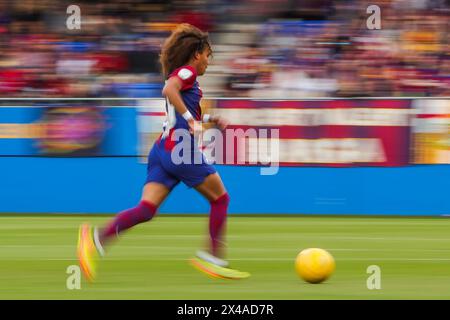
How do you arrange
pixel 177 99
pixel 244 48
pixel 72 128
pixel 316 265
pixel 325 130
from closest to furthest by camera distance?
pixel 177 99
pixel 316 265
pixel 325 130
pixel 72 128
pixel 244 48

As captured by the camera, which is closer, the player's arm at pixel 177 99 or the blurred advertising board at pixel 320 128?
the player's arm at pixel 177 99

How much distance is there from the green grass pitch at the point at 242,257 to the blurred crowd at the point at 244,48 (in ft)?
7.80

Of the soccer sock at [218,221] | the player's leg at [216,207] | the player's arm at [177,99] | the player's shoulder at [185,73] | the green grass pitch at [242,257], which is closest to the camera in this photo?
the green grass pitch at [242,257]

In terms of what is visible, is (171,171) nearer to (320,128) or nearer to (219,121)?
(219,121)

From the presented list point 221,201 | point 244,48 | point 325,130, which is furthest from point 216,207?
point 244,48

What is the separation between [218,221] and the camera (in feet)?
27.5

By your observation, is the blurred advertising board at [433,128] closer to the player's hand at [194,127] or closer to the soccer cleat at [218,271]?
the soccer cleat at [218,271]

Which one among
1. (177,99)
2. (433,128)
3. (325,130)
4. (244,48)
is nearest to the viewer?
(177,99)

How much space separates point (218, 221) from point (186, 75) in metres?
1.17

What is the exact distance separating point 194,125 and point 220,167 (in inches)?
291

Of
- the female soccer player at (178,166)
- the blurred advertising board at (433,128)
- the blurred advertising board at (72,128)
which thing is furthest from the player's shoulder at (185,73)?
the blurred advertising board at (433,128)

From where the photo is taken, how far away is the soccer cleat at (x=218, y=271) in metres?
8.34

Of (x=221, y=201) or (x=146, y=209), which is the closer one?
(x=146, y=209)

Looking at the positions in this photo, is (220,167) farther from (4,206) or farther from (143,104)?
(4,206)
